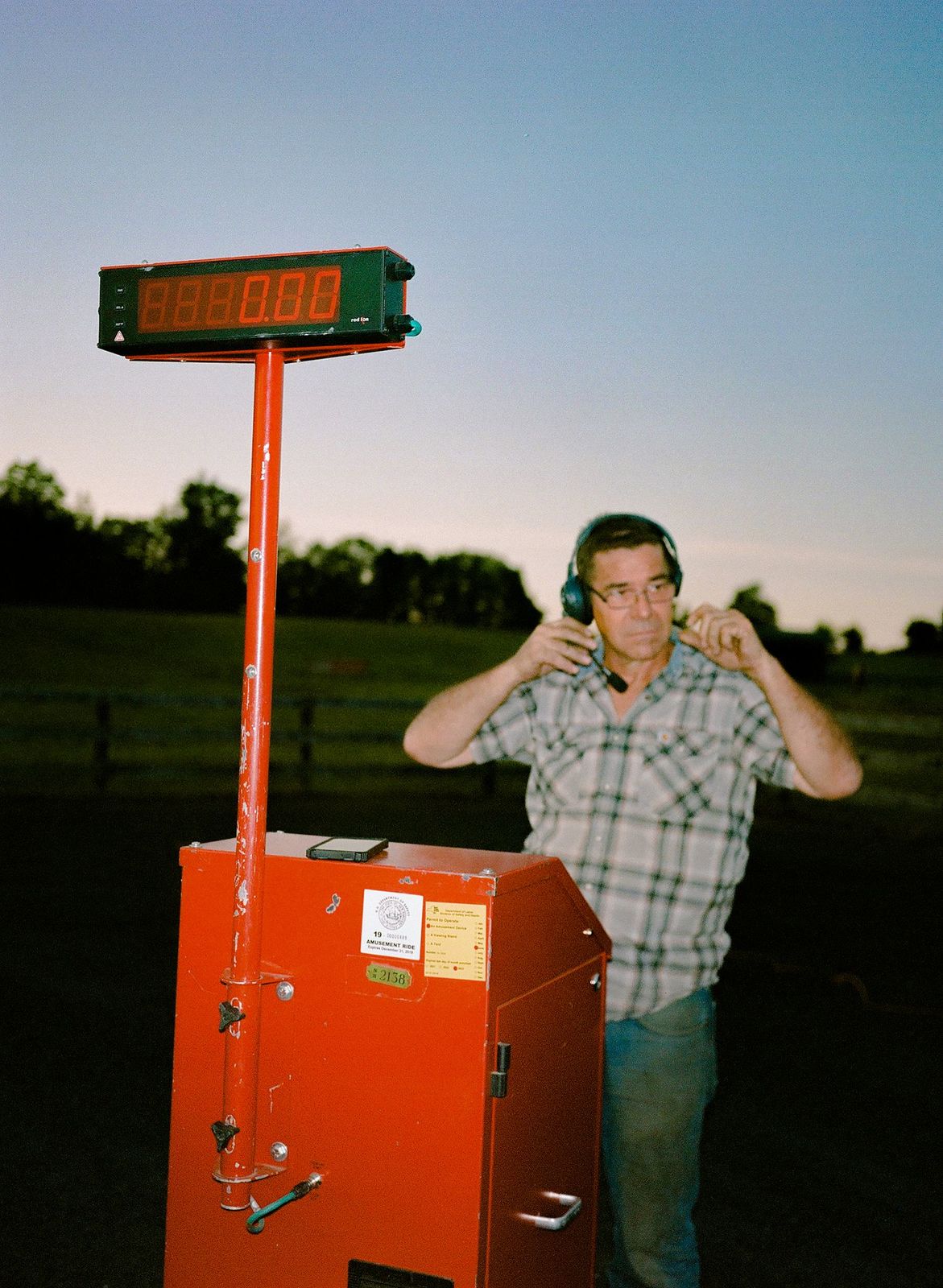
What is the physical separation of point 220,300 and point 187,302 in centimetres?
6

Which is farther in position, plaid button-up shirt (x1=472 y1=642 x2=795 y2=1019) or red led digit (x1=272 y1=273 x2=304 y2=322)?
plaid button-up shirt (x1=472 y1=642 x2=795 y2=1019)

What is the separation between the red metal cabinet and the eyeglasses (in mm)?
746

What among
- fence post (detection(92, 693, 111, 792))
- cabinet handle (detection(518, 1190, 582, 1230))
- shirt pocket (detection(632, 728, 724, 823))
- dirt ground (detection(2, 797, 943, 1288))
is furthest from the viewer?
fence post (detection(92, 693, 111, 792))

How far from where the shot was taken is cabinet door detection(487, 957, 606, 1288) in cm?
184

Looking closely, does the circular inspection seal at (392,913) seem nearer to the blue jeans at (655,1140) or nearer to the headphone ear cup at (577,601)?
the blue jeans at (655,1140)

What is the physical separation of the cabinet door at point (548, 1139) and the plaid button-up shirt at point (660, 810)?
19 cm

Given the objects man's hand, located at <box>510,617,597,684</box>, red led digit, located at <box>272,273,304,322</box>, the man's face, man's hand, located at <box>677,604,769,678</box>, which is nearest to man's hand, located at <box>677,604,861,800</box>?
man's hand, located at <box>677,604,769,678</box>

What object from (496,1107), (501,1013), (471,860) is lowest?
(496,1107)

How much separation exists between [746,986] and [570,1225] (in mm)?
4417

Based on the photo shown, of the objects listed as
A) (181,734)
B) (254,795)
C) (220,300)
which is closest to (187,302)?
(220,300)

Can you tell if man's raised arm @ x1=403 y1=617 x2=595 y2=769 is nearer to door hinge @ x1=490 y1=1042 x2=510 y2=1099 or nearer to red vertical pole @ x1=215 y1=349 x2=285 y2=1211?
red vertical pole @ x1=215 y1=349 x2=285 y2=1211

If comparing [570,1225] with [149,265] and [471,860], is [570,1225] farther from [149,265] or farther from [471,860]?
[149,265]

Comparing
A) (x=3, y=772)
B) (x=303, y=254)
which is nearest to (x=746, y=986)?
(x=303, y=254)

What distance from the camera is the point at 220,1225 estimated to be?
1.94 m
